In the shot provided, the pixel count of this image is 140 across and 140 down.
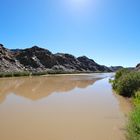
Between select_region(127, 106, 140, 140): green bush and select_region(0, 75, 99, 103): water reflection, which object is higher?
select_region(0, 75, 99, 103): water reflection

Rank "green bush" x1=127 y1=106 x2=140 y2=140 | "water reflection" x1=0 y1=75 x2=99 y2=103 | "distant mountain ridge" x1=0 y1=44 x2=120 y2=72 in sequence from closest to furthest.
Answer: "green bush" x1=127 y1=106 x2=140 y2=140 < "water reflection" x1=0 y1=75 x2=99 y2=103 < "distant mountain ridge" x1=0 y1=44 x2=120 y2=72

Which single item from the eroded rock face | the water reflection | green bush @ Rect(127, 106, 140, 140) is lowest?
green bush @ Rect(127, 106, 140, 140)

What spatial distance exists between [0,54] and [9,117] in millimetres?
72962

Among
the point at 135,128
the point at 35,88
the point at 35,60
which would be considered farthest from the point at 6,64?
the point at 135,128

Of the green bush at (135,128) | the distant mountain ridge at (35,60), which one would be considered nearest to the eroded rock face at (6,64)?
the distant mountain ridge at (35,60)

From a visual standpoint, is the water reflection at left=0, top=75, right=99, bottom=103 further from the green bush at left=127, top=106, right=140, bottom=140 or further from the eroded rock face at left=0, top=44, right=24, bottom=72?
the eroded rock face at left=0, top=44, right=24, bottom=72

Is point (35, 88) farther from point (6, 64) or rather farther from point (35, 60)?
point (35, 60)

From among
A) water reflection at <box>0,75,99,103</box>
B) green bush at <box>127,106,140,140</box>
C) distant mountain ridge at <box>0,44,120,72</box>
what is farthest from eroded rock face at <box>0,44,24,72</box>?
green bush at <box>127,106,140,140</box>

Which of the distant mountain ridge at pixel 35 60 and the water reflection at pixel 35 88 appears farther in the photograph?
the distant mountain ridge at pixel 35 60

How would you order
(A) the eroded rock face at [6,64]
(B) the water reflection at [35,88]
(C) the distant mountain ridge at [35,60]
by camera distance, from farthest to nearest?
1. (C) the distant mountain ridge at [35,60]
2. (A) the eroded rock face at [6,64]
3. (B) the water reflection at [35,88]

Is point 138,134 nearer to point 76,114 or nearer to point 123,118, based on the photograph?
point 123,118

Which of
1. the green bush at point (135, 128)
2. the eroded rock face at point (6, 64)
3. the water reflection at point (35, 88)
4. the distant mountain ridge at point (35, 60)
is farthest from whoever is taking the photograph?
the distant mountain ridge at point (35, 60)

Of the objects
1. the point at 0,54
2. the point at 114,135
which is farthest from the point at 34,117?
the point at 0,54

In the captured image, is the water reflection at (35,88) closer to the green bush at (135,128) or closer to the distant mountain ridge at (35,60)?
the green bush at (135,128)
